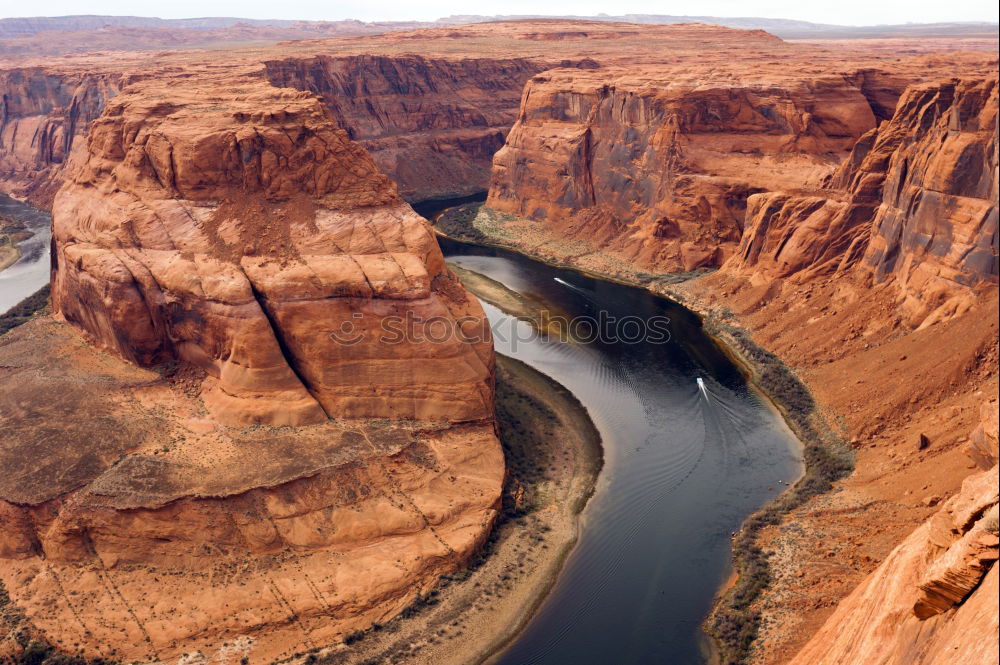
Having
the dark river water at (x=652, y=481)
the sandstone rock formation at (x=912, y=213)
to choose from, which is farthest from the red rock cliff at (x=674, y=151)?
the dark river water at (x=652, y=481)

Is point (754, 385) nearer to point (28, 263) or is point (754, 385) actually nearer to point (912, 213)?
point (912, 213)

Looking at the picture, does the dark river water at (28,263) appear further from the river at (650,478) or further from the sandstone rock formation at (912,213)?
the sandstone rock formation at (912,213)

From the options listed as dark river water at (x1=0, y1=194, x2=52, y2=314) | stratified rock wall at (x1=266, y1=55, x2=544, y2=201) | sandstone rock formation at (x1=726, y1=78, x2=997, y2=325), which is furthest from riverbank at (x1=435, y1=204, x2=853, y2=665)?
dark river water at (x1=0, y1=194, x2=52, y2=314)

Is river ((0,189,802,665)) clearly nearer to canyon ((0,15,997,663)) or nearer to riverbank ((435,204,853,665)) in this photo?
riverbank ((435,204,853,665))

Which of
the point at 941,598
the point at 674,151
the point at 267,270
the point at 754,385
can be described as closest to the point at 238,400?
the point at 267,270

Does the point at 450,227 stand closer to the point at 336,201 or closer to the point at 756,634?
the point at 336,201
